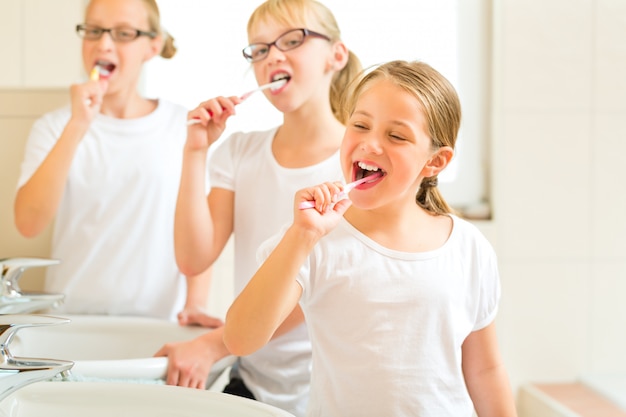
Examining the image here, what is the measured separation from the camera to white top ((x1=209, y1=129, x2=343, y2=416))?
2.96 ft

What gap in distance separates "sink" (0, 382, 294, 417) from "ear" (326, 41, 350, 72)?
0.41 m

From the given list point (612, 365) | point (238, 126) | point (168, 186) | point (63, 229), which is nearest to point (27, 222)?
point (63, 229)

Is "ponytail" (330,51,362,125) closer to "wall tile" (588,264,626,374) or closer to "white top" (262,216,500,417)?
"white top" (262,216,500,417)

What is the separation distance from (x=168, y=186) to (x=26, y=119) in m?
0.19

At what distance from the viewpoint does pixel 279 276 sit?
68cm

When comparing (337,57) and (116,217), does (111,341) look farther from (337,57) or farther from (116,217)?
(337,57)

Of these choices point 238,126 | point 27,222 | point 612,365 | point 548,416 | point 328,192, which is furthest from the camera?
point 612,365

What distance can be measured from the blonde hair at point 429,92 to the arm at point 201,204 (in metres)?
0.15

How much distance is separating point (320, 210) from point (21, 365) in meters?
0.26

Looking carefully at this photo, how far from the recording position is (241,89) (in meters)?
1.04

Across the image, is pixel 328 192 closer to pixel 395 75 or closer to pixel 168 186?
pixel 395 75

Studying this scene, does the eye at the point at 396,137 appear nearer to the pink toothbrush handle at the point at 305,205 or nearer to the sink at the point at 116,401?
the pink toothbrush handle at the point at 305,205

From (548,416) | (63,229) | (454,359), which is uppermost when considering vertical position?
(63,229)

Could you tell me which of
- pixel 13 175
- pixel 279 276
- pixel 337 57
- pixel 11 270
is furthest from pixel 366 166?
pixel 13 175
